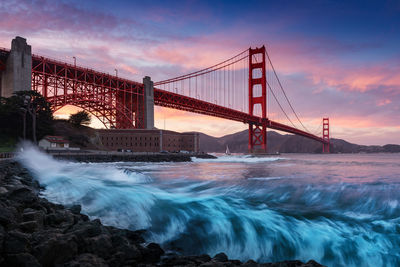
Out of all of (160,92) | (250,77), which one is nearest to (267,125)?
(250,77)

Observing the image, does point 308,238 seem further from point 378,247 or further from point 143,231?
point 143,231

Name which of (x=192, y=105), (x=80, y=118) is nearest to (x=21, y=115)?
(x=80, y=118)

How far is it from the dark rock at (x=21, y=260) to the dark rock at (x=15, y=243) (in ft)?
0.27

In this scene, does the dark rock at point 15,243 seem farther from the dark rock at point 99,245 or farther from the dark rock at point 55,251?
the dark rock at point 99,245

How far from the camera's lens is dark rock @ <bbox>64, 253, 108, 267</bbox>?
330 centimetres

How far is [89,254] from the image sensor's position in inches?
143

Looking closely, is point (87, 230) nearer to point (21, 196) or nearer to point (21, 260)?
point (21, 260)

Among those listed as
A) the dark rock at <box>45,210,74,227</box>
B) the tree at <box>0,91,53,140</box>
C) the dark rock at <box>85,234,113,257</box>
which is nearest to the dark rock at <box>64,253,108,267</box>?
the dark rock at <box>85,234,113,257</box>

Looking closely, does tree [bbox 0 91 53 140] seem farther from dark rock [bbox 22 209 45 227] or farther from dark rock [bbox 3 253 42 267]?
dark rock [bbox 3 253 42 267]

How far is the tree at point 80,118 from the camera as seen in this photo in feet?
175

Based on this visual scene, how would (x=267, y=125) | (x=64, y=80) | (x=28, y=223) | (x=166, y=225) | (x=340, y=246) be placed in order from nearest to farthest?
1. (x=28, y=223)
2. (x=340, y=246)
3. (x=166, y=225)
4. (x=64, y=80)
5. (x=267, y=125)

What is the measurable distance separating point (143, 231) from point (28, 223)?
6.30 feet

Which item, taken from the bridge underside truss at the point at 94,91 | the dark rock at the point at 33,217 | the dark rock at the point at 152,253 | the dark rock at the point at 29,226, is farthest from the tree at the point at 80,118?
the dark rock at the point at 152,253

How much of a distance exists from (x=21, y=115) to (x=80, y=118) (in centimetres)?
1580
